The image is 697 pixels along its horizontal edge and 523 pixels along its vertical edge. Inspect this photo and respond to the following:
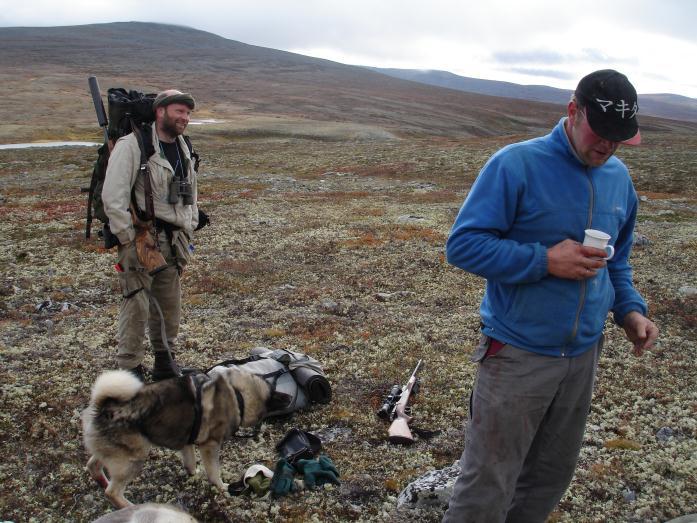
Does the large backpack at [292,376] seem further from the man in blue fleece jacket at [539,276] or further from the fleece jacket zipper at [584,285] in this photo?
the fleece jacket zipper at [584,285]

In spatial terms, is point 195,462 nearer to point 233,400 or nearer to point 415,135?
point 233,400

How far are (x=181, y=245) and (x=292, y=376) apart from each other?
2261mm

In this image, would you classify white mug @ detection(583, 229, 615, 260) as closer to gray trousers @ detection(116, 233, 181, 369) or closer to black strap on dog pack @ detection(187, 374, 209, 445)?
black strap on dog pack @ detection(187, 374, 209, 445)

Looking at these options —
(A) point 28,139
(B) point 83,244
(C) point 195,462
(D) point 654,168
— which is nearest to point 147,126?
(C) point 195,462

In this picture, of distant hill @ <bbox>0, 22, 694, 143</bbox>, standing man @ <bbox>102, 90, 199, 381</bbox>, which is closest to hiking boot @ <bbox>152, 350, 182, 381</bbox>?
standing man @ <bbox>102, 90, 199, 381</bbox>

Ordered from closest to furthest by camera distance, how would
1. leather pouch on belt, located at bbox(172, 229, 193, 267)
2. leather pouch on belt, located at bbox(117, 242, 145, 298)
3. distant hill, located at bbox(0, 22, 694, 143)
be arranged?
leather pouch on belt, located at bbox(117, 242, 145, 298) → leather pouch on belt, located at bbox(172, 229, 193, 267) → distant hill, located at bbox(0, 22, 694, 143)

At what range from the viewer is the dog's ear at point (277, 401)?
610 centimetres

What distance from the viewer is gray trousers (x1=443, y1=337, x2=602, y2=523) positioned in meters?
3.46

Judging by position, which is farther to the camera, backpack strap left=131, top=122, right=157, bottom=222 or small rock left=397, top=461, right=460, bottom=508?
backpack strap left=131, top=122, right=157, bottom=222

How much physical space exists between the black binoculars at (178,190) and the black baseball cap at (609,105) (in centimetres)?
498

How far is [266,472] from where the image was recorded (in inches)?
225

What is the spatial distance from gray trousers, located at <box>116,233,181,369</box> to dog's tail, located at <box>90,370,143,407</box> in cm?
226

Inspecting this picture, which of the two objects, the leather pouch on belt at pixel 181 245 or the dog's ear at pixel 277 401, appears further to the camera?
the leather pouch on belt at pixel 181 245

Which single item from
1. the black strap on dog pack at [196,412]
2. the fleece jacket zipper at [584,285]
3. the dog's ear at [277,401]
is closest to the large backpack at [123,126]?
the black strap on dog pack at [196,412]
